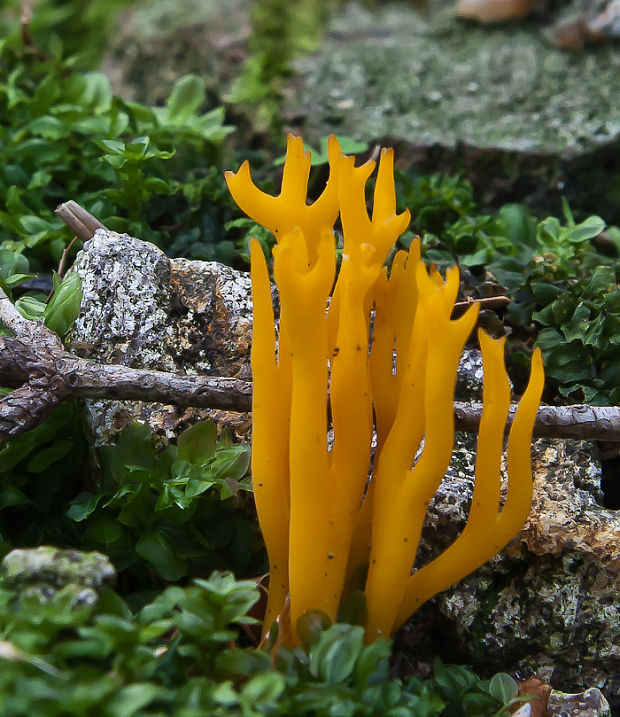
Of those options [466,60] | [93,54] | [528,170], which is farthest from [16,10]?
[528,170]

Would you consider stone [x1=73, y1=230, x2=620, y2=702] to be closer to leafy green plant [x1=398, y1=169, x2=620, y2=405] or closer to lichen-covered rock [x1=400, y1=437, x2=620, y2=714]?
lichen-covered rock [x1=400, y1=437, x2=620, y2=714]

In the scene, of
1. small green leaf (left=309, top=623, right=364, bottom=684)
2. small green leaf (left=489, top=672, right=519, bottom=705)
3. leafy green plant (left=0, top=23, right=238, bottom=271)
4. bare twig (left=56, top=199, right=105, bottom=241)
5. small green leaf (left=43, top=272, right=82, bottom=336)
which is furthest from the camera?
leafy green plant (left=0, top=23, right=238, bottom=271)

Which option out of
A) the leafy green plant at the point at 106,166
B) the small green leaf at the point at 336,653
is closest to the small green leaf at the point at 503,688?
the small green leaf at the point at 336,653

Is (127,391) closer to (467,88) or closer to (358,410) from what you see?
(358,410)

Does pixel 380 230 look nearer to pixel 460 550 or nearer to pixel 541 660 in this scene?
pixel 460 550

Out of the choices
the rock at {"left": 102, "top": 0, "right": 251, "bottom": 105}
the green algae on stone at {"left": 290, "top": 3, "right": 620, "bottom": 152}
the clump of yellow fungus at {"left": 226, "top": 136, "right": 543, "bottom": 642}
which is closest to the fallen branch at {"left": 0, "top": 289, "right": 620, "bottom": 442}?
the clump of yellow fungus at {"left": 226, "top": 136, "right": 543, "bottom": 642}

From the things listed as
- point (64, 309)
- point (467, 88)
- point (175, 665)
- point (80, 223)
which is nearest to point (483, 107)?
point (467, 88)

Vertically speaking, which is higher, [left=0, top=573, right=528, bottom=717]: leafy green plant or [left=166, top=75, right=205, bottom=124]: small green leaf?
[left=166, top=75, right=205, bottom=124]: small green leaf

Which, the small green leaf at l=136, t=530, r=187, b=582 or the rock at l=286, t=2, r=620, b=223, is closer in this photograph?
the small green leaf at l=136, t=530, r=187, b=582
